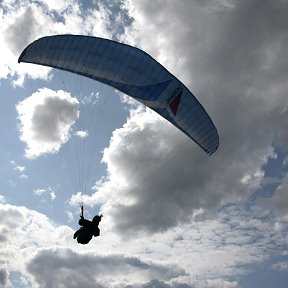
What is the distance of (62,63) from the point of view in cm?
2812

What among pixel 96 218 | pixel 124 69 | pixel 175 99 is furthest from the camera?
pixel 96 218

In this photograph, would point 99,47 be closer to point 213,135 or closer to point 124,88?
point 124,88

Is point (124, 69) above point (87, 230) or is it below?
above

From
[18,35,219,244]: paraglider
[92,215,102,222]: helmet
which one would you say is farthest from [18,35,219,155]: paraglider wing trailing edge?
[92,215,102,222]: helmet

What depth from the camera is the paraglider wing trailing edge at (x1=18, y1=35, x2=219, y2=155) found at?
27.5m

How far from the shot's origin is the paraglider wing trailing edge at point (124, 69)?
27.5 m

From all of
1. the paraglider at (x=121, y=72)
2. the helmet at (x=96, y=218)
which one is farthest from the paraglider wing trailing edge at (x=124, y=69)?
the helmet at (x=96, y=218)

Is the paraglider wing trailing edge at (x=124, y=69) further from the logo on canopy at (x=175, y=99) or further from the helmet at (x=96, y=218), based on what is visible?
the helmet at (x=96, y=218)

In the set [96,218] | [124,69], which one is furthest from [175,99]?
[96,218]

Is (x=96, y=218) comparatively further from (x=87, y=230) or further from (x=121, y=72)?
(x=121, y=72)

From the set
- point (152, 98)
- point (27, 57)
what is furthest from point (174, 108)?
point (27, 57)

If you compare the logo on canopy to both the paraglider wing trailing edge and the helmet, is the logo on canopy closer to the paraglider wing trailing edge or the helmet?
the paraglider wing trailing edge

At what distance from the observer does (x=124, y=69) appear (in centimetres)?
2811

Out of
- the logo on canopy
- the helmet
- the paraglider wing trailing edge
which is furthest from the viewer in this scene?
the helmet
